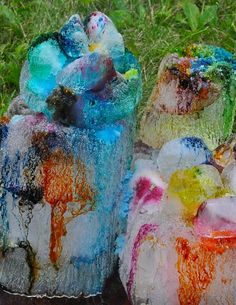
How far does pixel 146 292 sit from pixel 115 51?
437 millimetres

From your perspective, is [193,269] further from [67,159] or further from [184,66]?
[184,66]

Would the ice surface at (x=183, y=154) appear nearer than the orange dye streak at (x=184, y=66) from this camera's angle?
Yes

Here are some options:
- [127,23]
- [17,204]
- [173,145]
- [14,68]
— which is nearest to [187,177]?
[173,145]

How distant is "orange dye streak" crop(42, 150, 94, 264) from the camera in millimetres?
1561

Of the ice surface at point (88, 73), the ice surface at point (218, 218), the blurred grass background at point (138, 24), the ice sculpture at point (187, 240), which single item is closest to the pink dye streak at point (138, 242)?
the ice sculpture at point (187, 240)

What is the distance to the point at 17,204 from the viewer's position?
1.60 meters

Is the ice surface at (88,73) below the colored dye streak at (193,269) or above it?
above

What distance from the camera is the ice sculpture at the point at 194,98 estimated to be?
1723 millimetres

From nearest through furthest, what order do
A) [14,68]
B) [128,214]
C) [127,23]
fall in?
[128,214] → [14,68] → [127,23]

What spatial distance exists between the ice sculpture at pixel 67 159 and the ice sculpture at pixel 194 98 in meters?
0.14

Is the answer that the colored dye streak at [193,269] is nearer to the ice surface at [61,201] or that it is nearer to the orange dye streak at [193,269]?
the orange dye streak at [193,269]

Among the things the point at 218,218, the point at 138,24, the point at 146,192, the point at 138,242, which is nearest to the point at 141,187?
the point at 146,192

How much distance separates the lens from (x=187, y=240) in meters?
1.49

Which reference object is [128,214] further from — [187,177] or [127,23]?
[127,23]
